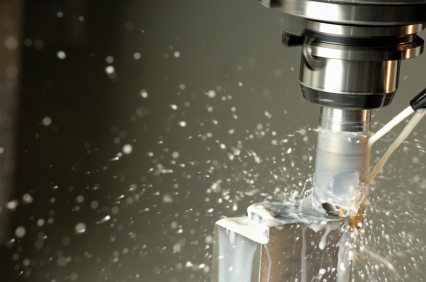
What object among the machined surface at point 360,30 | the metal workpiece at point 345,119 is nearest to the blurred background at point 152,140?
the metal workpiece at point 345,119

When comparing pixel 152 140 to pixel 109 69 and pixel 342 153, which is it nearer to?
pixel 109 69

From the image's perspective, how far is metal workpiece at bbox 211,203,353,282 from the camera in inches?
24.4

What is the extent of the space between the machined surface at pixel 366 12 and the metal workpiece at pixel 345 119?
0.12m

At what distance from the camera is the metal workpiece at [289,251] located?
2.03ft

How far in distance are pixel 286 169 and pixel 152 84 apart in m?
0.39

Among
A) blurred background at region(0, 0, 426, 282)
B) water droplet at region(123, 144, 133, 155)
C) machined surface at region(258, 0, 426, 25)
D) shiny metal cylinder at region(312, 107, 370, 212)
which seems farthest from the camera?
water droplet at region(123, 144, 133, 155)

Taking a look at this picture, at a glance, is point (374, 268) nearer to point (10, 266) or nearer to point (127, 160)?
point (127, 160)

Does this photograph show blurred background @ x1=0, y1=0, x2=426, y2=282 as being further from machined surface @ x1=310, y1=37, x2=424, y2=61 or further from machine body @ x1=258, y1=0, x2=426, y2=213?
machined surface @ x1=310, y1=37, x2=424, y2=61

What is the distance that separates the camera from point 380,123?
46.0 inches

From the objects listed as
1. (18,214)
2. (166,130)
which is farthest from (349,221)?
(18,214)

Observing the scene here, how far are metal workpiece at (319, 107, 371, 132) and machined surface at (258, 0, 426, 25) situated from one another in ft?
0.38

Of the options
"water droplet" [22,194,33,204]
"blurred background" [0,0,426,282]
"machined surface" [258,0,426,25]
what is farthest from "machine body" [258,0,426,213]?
"water droplet" [22,194,33,204]

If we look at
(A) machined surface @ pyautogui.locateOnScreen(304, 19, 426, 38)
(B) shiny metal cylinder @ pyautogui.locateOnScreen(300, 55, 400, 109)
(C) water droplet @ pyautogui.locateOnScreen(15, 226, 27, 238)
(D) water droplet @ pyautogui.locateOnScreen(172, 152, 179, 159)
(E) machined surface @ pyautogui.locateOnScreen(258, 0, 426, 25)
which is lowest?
(C) water droplet @ pyautogui.locateOnScreen(15, 226, 27, 238)

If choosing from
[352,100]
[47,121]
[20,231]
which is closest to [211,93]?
[47,121]
